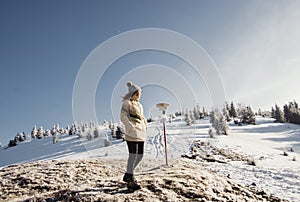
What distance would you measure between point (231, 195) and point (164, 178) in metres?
2.00

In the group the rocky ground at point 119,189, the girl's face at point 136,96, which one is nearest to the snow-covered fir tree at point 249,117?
the rocky ground at point 119,189

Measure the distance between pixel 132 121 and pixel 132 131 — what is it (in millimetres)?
261

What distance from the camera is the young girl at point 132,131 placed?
5.04 meters

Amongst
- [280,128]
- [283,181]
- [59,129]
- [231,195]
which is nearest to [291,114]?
[280,128]

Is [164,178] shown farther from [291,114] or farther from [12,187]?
[291,114]

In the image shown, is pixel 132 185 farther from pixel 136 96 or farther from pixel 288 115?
pixel 288 115

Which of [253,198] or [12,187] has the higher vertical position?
[12,187]

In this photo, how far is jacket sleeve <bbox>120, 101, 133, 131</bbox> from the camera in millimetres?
5039

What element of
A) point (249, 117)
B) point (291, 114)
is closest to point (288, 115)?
point (291, 114)

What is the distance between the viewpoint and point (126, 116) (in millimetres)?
5094

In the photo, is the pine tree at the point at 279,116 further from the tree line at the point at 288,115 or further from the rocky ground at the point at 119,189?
the rocky ground at the point at 119,189

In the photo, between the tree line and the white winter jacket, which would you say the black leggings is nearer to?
the white winter jacket

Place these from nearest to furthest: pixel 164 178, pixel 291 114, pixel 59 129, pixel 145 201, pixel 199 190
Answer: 1. pixel 145 201
2. pixel 199 190
3. pixel 164 178
4. pixel 291 114
5. pixel 59 129

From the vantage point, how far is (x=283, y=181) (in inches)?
350
